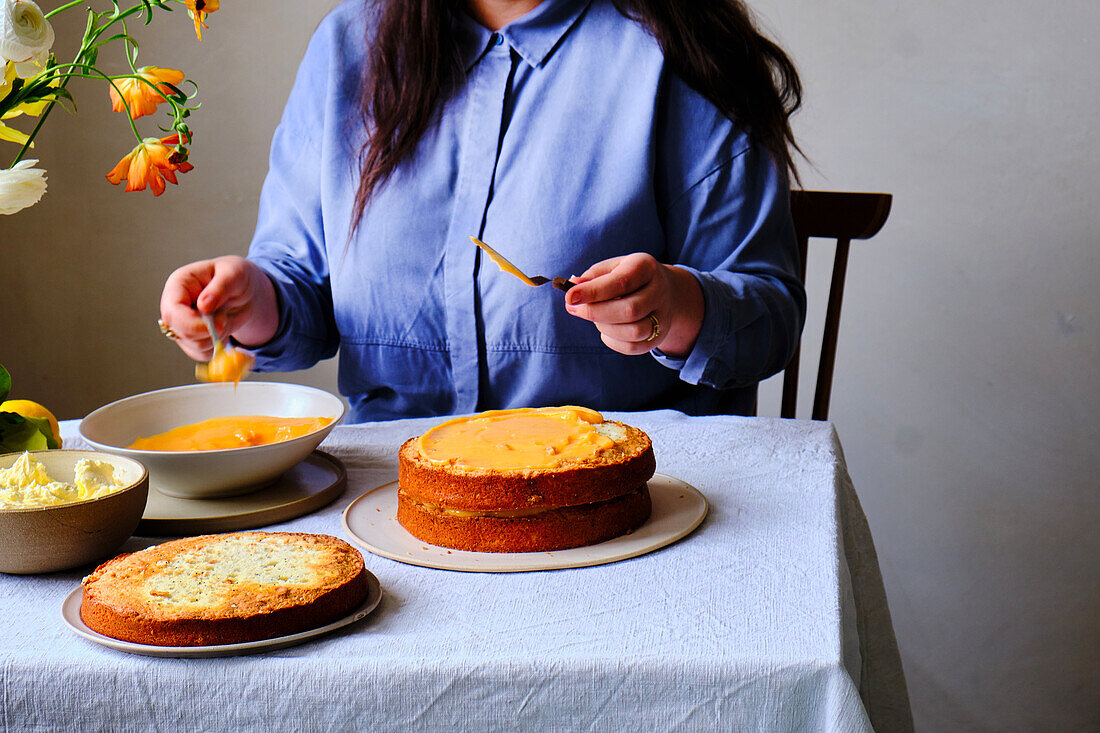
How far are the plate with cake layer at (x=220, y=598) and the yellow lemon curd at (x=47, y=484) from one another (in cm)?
7

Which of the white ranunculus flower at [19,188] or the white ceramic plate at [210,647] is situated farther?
the white ranunculus flower at [19,188]

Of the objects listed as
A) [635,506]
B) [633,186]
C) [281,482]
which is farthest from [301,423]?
[633,186]

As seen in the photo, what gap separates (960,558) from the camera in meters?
2.05

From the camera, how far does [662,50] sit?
4.09ft

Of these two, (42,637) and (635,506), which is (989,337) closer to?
(635,506)

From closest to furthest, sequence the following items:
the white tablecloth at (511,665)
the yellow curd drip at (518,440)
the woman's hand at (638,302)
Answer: the white tablecloth at (511,665)
the yellow curd drip at (518,440)
the woman's hand at (638,302)

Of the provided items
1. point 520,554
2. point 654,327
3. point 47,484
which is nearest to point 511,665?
point 520,554

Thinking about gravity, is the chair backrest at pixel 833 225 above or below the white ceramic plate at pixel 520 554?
above

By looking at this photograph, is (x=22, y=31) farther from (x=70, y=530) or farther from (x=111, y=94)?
(x=70, y=530)

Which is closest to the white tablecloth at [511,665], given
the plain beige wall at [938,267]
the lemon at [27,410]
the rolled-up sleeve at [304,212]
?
the lemon at [27,410]

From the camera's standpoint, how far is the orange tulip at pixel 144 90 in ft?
2.42

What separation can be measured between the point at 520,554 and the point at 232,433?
306mm

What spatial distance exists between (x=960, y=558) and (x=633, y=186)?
128cm

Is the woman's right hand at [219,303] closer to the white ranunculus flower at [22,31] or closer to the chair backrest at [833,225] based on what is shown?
the white ranunculus flower at [22,31]
